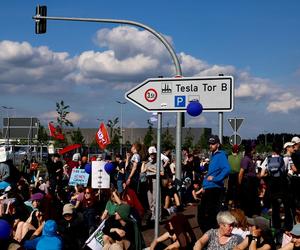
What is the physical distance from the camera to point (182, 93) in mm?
7352

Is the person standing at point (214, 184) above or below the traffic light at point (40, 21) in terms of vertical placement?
below

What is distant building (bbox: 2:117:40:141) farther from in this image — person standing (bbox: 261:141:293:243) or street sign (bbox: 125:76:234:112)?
street sign (bbox: 125:76:234:112)

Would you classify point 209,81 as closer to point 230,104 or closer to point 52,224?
point 230,104

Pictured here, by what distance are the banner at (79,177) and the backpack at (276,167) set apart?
5.76 m

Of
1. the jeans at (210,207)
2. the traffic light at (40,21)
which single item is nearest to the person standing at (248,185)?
the jeans at (210,207)

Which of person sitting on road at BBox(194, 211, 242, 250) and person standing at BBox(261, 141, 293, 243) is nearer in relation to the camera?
person sitting on road at BBox(194, 211, 242, 250)

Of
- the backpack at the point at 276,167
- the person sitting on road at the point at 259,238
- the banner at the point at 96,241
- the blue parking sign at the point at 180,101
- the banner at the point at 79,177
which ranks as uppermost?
the blue parking sign at the point at 180,101

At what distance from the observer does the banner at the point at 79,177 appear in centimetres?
1539

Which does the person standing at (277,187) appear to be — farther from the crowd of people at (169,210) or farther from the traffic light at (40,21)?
the traffic light at (40,21)

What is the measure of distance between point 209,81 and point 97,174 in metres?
7.43

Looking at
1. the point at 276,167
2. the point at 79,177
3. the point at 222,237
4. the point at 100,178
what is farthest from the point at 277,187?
the point at 79,177

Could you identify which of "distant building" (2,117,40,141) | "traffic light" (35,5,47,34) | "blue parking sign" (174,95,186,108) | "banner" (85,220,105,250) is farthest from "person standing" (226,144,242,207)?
"distant building" (2,117,40,141)

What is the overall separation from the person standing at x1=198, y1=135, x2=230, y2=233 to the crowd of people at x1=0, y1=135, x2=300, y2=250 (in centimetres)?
2

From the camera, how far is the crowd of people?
301 inches
